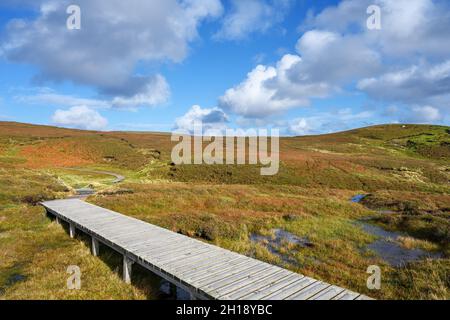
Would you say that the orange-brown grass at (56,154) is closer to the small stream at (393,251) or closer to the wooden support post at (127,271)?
the wooden support post at (127,271)

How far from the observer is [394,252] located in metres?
14.7

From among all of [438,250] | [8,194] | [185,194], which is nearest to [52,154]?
[8,194]

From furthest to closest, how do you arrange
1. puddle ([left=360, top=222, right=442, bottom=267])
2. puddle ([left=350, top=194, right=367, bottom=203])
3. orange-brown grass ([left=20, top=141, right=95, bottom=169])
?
1. orange-brown grass ([left=20, top=141, right=95, bottom=169])
2. puddle ([left=350, top=194, right=367, bottom=203])
3. puddle ([left=360, top=222, right=442, bottom=267])

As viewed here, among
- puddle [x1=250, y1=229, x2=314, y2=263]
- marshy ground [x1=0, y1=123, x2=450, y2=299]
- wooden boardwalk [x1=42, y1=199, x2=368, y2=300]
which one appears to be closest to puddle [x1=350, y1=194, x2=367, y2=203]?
marshy ground [x1=0, y1=123, x2=450, y2=299]

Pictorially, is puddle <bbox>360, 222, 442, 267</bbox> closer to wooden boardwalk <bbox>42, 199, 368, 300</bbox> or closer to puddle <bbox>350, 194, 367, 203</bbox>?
wooden boardwalk <bbox>42, 199, 368, 300</bbox>

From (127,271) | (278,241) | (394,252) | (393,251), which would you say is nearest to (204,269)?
(127,271)

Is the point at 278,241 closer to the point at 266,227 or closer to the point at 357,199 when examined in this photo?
the point at 266,227

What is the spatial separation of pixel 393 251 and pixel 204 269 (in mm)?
10923

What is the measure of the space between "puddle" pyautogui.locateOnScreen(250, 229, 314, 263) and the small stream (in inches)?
129

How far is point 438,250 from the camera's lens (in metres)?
14.8

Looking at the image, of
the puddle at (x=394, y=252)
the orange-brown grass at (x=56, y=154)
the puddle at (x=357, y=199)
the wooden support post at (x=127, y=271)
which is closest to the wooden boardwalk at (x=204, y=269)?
the wooden support post at (x=127, y=271)

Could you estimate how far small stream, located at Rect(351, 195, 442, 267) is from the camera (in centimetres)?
1352

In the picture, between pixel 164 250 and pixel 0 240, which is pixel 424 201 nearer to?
pixel 164 250

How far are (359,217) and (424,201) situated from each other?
10.3 meters
